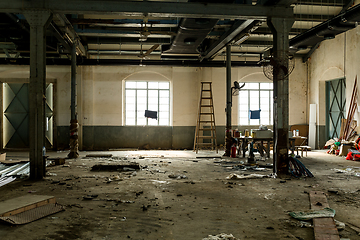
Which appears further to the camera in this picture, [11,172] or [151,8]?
[11,172]

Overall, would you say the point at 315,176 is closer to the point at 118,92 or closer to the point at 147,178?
the point at 147,178

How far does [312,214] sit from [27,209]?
140 inches

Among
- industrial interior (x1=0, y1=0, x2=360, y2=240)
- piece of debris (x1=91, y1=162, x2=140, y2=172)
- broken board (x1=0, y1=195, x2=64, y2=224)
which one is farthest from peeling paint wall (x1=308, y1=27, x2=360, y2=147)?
broken board (x1=0, y1=195, x2=64, y2=224)

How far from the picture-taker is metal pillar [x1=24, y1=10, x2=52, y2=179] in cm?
593

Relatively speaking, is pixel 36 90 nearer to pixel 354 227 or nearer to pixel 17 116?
pixel 354 227

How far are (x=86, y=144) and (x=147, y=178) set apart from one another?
7.03m

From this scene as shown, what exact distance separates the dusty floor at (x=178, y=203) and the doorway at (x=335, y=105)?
561cm

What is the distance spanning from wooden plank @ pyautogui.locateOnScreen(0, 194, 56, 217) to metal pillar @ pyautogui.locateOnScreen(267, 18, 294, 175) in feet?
14.9

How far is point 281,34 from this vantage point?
637 cm

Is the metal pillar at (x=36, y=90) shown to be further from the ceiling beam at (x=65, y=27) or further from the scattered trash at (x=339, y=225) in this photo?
the scattered trash at (x=339, y=225)

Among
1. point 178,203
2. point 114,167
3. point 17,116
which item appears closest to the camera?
point 178,203

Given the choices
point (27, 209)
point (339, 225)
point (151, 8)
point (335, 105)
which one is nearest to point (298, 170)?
point (339, 225)

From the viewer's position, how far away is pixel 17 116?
40.7 feet

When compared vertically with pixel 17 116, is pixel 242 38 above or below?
above
